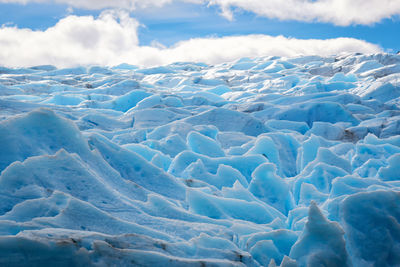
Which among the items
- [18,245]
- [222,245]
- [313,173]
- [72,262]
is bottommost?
[313,173]

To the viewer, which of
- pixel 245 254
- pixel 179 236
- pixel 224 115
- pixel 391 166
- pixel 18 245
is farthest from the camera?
pixel 224 115

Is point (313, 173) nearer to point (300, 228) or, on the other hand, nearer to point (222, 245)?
point (300, 228)

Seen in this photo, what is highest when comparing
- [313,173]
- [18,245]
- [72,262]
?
[18,245]

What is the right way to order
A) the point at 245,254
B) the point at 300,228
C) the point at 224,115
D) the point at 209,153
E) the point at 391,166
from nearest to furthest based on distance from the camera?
the point at 245,254
the point at 300,228
the point at 391,166
the point at 209,153
the point at 224,115

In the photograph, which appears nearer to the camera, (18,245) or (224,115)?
(18,245)

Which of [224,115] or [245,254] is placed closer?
[245,254]

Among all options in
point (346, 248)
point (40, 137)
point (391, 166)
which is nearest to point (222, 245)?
point (346, 248)

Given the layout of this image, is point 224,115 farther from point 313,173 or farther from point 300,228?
point 300,228

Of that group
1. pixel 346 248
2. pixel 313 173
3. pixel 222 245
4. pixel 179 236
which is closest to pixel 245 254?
pixel 222 245

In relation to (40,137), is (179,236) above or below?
below
